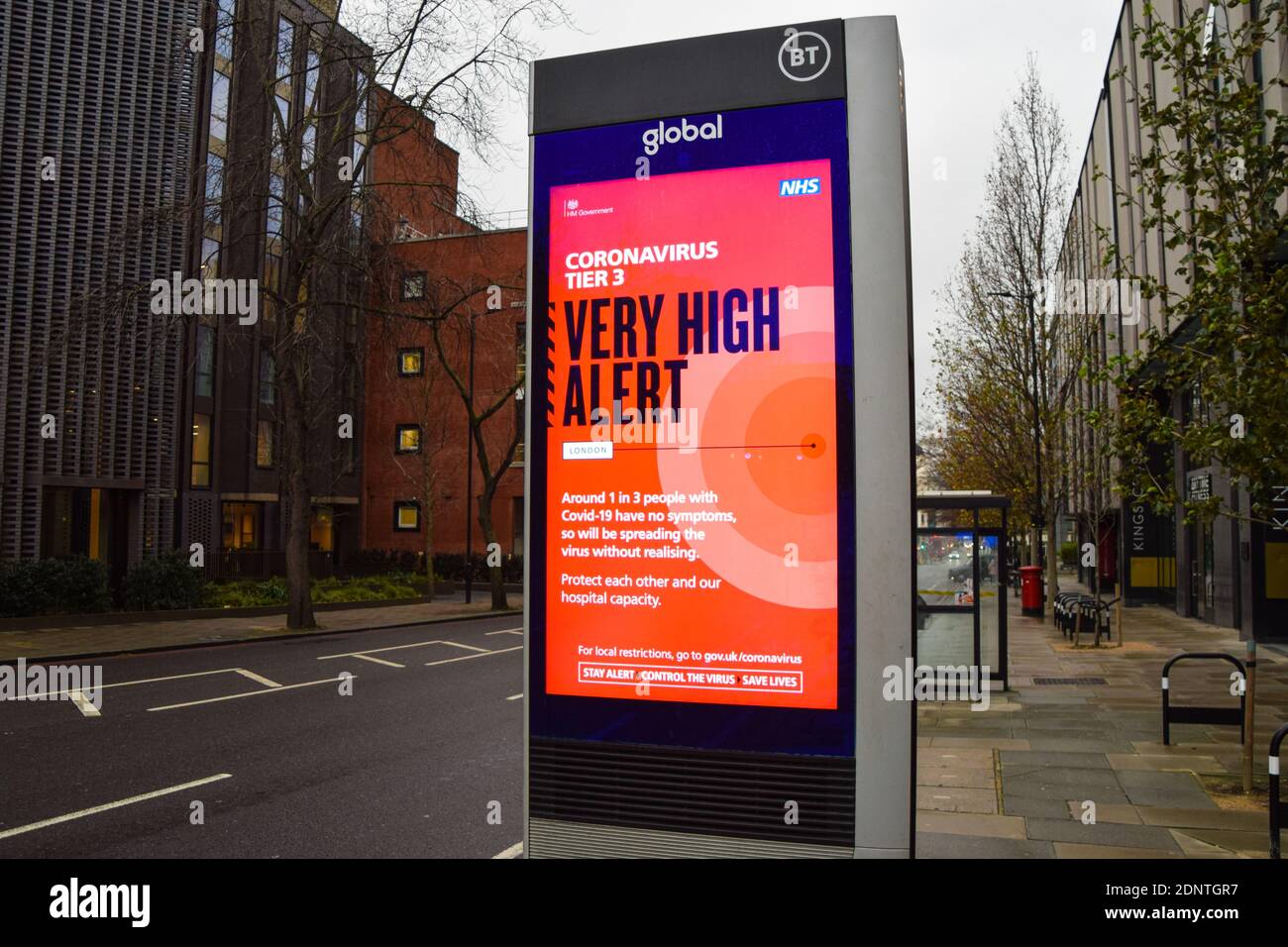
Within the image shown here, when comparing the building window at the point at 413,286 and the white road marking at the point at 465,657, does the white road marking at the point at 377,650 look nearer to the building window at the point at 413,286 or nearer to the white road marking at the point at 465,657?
the white road marking at the point at 465,657

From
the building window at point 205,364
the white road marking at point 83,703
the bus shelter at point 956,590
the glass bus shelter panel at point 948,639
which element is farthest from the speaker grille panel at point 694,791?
the building window at point 205,364

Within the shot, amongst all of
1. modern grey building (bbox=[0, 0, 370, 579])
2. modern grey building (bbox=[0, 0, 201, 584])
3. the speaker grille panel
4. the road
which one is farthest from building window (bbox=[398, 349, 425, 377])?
the speaker grille panel

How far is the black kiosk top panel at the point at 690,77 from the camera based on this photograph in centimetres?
296

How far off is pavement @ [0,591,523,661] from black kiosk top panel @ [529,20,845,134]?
15.7m

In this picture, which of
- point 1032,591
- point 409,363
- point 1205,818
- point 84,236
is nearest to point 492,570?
point 84,236

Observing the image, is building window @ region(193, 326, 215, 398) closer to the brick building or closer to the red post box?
the brick building

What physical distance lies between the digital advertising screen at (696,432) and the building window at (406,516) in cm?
4584

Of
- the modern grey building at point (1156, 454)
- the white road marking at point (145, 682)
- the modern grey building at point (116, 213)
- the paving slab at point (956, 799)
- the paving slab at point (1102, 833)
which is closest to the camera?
the paving slab at point (1102, 833)

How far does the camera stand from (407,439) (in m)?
48.6

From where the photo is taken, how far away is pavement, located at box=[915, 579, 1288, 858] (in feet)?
21.0

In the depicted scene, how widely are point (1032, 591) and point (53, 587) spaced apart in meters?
23.9

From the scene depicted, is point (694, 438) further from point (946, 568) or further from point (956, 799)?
point (946, 568)

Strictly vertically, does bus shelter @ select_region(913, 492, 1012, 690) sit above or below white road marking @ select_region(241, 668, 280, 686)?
above
